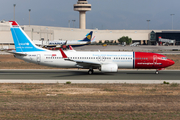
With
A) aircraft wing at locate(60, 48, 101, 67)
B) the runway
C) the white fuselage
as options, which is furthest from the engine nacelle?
the white fuselage

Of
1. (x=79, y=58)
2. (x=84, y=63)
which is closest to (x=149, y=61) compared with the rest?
(x=84, y=63)

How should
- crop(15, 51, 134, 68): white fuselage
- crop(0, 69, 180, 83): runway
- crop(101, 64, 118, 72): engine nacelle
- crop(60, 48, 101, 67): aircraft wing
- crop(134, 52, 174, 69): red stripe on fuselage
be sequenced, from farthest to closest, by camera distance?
crop(15, 51, 134, 68): white fuselage → crop(134, 52, 174, 69): red stripe on fuselage → crop(101, 64, 118, 72): engine nacelle → crop(60, 48, 101, 67): aircraft wing → crop(0, 69, 180, 83): runway

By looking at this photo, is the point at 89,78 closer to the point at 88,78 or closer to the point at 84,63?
the point at 88,78

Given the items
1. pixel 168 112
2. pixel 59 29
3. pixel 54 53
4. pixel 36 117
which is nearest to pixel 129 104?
pixel 168 112

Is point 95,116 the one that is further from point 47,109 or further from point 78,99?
point 78,99

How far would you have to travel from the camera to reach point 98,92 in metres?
21.9

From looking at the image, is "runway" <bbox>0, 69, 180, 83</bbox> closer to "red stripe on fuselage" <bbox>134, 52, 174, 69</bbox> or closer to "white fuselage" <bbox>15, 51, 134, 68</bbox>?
"red stripe on fuselage" <bbox>134, 52, 174, 69</bbox>

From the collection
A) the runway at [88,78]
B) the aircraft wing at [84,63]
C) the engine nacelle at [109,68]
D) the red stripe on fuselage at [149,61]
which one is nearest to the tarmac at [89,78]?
the runway at [88,78]

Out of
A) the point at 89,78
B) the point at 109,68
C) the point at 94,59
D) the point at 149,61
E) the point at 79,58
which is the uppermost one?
the point at 79,58

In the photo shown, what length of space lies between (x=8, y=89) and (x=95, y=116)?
12.3 m

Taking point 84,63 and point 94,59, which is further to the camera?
point 94,59

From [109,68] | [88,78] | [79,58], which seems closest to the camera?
[88,78]

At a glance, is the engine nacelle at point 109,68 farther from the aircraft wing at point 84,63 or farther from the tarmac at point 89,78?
the aircraft wing at point 84,63

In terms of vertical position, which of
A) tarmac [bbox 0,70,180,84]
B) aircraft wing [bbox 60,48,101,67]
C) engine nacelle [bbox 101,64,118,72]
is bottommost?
tarmac [bbox 0,70,180,84]
